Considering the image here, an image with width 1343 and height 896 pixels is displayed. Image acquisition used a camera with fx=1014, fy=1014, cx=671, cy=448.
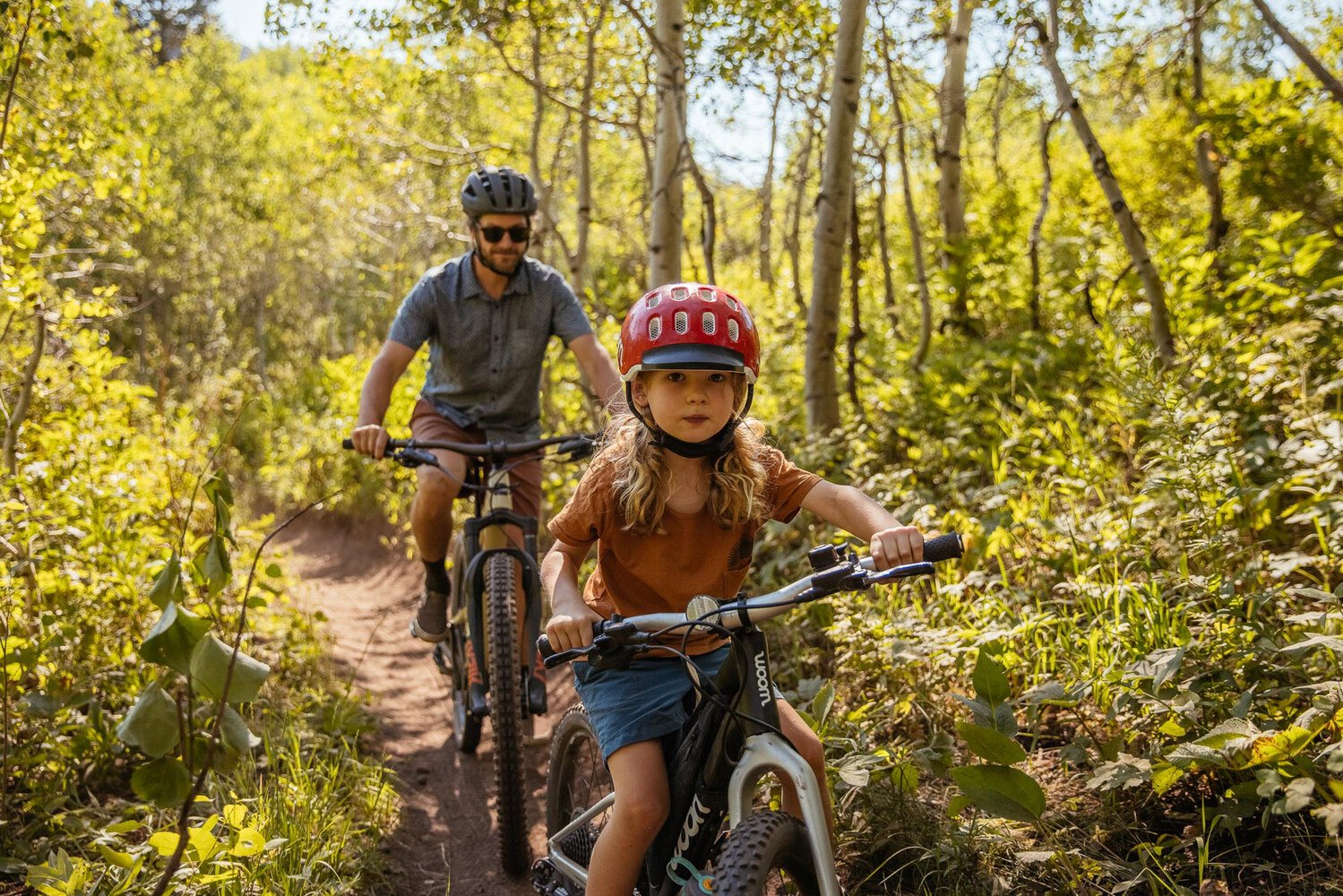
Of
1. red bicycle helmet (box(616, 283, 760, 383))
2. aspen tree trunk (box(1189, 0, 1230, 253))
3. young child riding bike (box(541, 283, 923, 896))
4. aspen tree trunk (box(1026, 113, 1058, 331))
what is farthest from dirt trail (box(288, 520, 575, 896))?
aspen tree trunk (box(1189, 0, 1230, 253))

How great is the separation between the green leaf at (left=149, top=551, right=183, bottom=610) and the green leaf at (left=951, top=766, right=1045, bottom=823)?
2159mm

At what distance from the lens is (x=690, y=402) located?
2865 mm

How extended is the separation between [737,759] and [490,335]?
121 inches

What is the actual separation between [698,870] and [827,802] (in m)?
0.41

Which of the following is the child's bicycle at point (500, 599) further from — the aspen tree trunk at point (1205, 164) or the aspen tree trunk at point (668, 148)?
the aspen tree trunk at point (1205, 164)

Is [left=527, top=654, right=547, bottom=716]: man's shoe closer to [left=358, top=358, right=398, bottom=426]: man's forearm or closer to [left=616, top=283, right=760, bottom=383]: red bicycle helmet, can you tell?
[left=358, top=358, right=398, bottom=426]: man's forearm

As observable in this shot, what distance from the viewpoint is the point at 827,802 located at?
2.80m

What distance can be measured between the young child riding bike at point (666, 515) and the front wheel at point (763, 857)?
0.39 meters

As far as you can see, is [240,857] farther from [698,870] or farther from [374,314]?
[374,314]

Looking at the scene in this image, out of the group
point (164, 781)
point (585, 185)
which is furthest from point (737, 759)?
point (585, 185)

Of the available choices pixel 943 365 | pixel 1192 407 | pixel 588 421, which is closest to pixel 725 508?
pixel 1192 407

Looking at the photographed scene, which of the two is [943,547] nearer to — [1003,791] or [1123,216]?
[1003,791]

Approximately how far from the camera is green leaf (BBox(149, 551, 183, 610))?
2.41 meters

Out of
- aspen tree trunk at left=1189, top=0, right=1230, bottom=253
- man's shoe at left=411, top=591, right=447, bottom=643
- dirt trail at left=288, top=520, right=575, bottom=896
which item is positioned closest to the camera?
dirt trail at left=288, top=520, right=575, bottom=896
